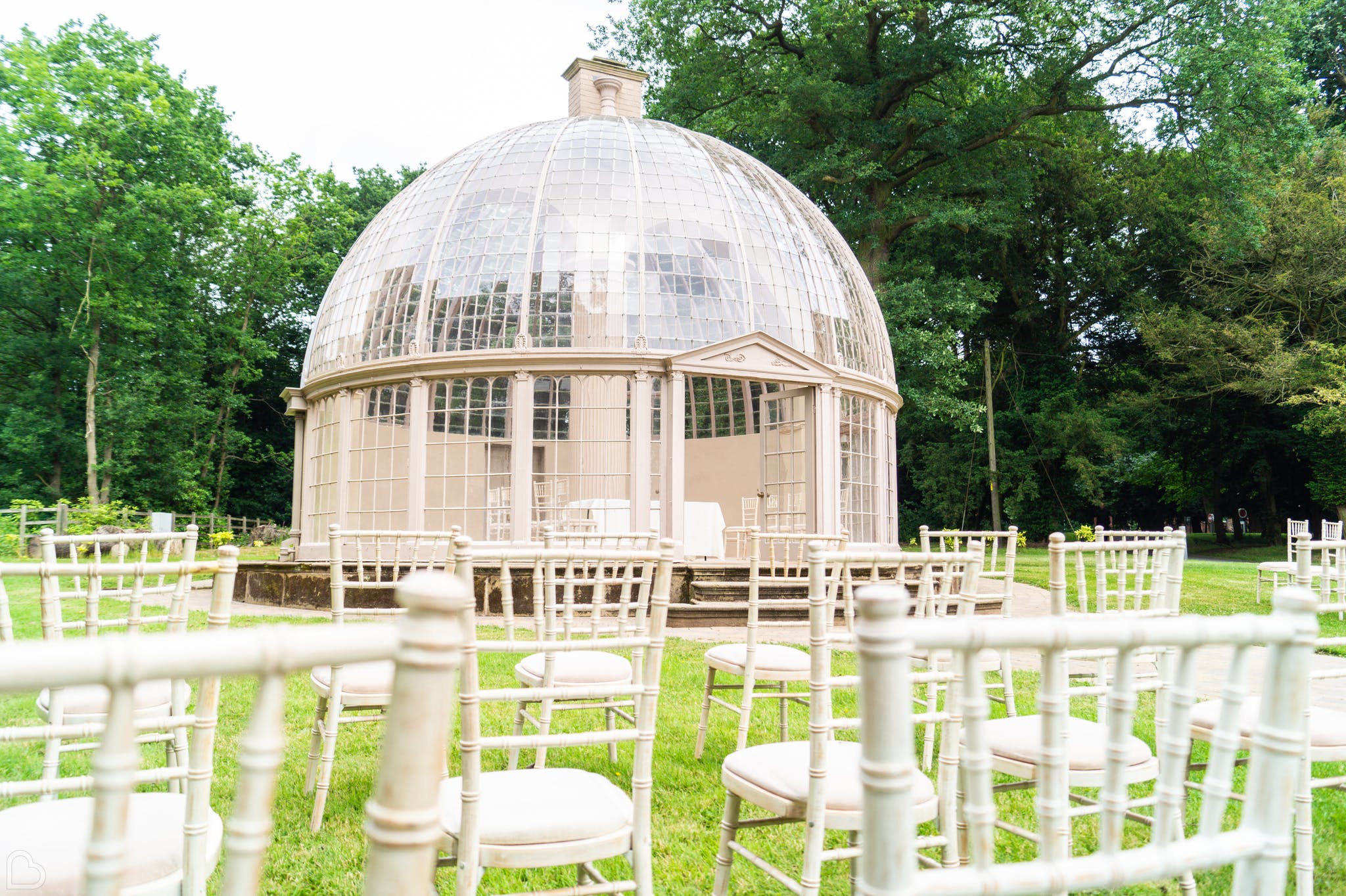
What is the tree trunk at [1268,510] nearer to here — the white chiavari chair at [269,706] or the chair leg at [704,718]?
the chair leg at [704,718]

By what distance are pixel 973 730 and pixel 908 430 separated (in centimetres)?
2699

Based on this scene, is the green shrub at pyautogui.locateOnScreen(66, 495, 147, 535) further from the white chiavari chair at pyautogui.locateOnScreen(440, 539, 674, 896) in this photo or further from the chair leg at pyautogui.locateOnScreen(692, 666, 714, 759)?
the white chiavari chair at pyautogui.locateOnScreen(440, 539, 674, 896)

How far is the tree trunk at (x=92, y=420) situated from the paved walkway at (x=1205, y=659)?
1715 cm

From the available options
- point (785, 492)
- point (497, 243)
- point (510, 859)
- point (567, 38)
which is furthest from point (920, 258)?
point (510, 859)

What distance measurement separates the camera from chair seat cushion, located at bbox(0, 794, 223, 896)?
1737 mm

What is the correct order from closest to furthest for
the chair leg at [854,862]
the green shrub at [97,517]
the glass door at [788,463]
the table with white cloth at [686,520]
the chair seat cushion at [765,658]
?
1. the chair leg at [854,862]
2. the chair seat cushion at [765,658]
3. the table with white cloth at [686,520]
4. the glass door at [788,463]
5. the green shrub at [97,517]

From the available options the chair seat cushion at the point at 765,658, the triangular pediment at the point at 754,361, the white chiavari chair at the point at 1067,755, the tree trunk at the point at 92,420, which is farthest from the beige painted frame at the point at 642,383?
the tree trunk at the point at 92,420

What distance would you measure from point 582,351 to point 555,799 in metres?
8.90

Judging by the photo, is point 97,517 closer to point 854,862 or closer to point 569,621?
point 569,621

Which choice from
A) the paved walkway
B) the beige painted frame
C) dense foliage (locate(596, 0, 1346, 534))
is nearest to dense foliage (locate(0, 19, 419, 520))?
dense foliage (locate(596, 0, 1346, 534))

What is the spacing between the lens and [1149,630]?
1251 millimetres

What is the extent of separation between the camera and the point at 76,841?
73.1 inches

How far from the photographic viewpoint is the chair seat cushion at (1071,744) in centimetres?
282

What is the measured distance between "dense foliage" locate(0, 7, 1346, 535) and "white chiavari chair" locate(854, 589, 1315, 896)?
58.6 feet
